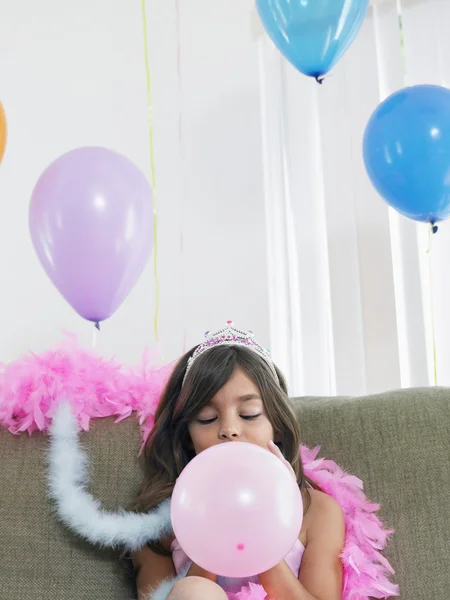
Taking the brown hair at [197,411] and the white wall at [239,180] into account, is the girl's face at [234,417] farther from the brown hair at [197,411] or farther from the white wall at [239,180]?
the white wall at [239,180]

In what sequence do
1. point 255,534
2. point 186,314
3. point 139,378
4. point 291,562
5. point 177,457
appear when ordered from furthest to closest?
point 186,314
point 139,378
point 177,457
point 291,562
point 255,534

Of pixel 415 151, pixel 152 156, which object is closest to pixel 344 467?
pixel 415 151

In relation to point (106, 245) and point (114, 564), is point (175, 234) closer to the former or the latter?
point (106, 245)

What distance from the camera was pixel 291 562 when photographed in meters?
1.43

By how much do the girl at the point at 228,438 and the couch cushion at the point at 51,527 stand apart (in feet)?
0.15

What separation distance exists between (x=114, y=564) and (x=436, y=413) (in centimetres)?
70

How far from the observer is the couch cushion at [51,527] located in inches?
54.9

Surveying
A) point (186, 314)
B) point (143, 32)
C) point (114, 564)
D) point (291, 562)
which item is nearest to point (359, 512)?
point (291, 562)

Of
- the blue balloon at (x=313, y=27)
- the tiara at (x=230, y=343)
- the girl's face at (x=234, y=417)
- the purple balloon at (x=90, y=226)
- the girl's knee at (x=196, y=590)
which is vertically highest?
the blue balloon at (x=313, y=27)

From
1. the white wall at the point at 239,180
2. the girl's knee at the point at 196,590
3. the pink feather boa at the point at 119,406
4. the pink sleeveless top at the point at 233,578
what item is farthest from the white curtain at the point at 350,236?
the girl's knee at the point at 196,590

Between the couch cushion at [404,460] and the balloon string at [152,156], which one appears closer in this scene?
the couch cushion at [404,460]

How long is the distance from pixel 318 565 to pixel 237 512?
0.43m

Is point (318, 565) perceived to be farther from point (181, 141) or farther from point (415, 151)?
point (181, 141)

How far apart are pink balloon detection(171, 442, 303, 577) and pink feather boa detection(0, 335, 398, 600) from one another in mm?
336
